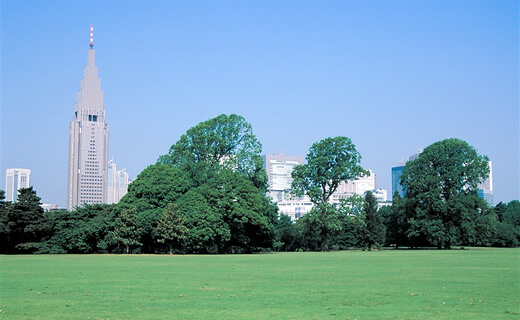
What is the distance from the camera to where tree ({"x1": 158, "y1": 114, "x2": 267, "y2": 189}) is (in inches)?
2864

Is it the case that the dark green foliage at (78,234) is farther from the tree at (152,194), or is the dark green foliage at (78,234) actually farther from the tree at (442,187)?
the tree at (442,187)

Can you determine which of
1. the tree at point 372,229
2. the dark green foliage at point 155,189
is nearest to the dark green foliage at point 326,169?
the tree at point 372,229

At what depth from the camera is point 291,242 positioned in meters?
95.9

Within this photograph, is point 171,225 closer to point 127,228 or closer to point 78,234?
point 127,228

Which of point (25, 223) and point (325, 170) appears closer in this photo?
point (25, 223)

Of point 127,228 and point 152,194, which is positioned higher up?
point 152,194

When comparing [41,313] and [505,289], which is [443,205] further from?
[41,313]

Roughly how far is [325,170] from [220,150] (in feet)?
48.8

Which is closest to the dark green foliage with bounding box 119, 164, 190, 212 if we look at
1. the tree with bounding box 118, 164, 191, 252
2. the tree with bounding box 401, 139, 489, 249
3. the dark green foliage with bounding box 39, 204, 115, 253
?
the tree with bounding box 118, 164, 191, 252

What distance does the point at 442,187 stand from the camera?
78.5 m

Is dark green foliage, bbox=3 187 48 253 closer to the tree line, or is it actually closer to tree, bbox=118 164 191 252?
the tree line

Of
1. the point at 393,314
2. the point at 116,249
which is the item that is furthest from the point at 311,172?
the point at 393,314

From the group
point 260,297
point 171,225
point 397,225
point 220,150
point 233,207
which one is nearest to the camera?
point 260,297

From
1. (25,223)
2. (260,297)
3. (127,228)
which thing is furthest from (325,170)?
(260,297)
